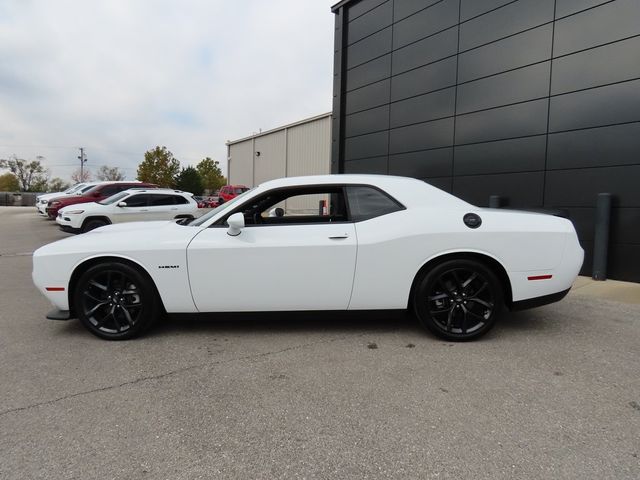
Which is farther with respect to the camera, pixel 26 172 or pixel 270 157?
pixel 26 172

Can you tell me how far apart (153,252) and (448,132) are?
831 centimetres

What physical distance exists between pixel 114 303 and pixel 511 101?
328 inches

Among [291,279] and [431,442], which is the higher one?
[291,279]

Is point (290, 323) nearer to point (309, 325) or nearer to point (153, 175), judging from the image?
point (309, 325)

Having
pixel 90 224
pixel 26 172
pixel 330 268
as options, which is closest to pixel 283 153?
pixel 90 224

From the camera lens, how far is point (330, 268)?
359cm

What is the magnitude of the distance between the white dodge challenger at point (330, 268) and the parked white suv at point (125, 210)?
7.80 m

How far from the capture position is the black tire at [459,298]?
11.8 feet

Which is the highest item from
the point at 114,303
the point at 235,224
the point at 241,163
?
the point at 241,163

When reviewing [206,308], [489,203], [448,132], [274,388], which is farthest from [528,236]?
[448,132]

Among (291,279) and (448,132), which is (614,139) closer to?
(448,132)

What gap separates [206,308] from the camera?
3678 millimetres

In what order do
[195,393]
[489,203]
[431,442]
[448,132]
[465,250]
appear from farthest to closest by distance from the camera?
[448,132] → [489,203] → [465,250] → [195,393] → [431,442]

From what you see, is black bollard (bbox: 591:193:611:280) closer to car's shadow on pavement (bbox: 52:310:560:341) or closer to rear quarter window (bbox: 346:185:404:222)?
car's shadow on pavement (bbox: 52:310:560:341)
